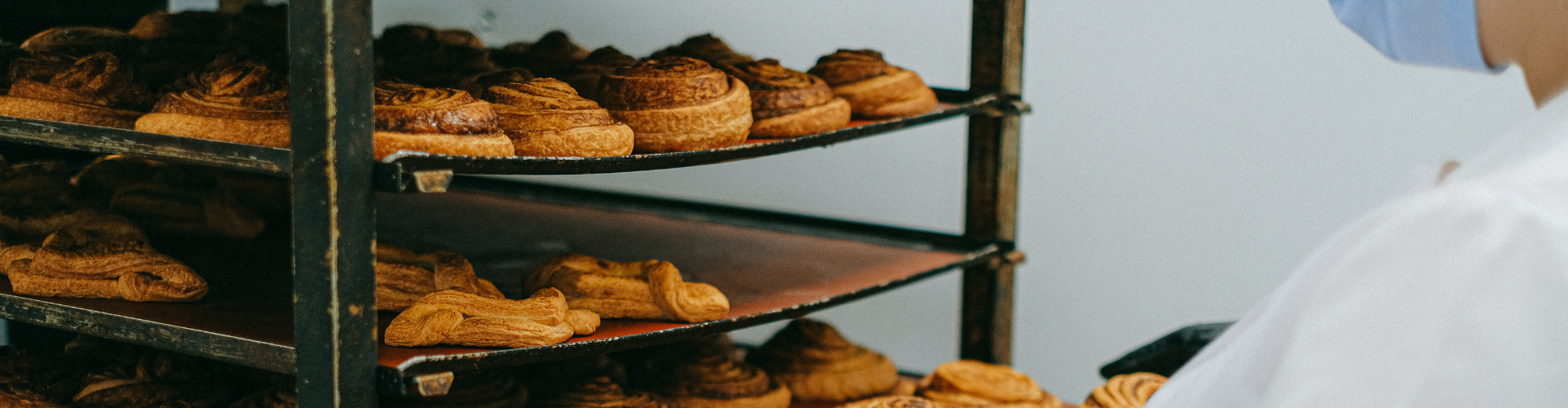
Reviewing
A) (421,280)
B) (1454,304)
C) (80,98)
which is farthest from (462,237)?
(1454,304)

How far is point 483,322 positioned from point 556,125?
316 mm

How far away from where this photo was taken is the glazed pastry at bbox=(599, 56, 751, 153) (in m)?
2.04

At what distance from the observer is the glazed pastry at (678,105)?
2.04 m

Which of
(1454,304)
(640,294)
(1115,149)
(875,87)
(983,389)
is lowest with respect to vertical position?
(983,389)

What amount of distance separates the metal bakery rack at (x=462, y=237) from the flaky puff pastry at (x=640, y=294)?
0.03 m

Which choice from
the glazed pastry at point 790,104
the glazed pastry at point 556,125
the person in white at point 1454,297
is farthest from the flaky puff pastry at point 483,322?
the person in white at point 1454,297

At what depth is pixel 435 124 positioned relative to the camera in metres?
1.79

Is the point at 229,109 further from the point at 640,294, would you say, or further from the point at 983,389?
the point at 983,389

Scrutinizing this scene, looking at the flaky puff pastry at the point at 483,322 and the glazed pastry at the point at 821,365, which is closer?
the flaky puff pastry at the point at 483,322

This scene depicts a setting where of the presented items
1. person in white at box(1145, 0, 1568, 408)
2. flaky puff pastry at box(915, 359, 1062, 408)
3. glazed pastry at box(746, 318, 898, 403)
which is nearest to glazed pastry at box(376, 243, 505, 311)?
glazed pastry at box(746, 318, 898, 403)

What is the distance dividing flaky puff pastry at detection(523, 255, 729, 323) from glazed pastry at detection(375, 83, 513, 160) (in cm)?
35

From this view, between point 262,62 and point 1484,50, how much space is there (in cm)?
173

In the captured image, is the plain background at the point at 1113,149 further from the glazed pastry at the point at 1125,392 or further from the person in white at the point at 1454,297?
the person in white at the point at 1454,297

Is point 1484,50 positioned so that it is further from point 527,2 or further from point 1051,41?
point 527,2
